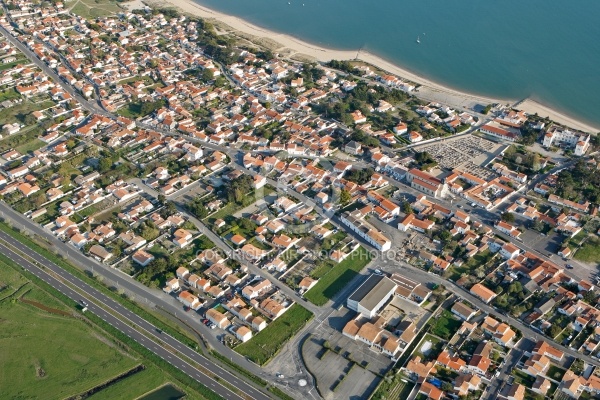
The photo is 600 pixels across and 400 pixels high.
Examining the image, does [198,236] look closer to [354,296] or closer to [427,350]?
[354,296]

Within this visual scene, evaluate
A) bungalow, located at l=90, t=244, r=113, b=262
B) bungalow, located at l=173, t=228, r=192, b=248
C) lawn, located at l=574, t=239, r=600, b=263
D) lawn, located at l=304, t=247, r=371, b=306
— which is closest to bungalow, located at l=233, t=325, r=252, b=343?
lawn, located at l=304, t=247, r=371, b=306

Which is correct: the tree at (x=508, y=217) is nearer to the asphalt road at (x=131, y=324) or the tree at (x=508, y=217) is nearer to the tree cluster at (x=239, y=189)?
the tree cluster at (x=239, y=189)

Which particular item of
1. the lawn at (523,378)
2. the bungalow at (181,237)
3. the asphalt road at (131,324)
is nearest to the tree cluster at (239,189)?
the bungalow at (181,237)

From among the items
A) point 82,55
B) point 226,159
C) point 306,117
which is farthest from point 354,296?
point 82,55

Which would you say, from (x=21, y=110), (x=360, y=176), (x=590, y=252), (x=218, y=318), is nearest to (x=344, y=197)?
(x=360, y=176)

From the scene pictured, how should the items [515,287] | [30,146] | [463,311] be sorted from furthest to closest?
[30,146]
[515,287]
[463,311]

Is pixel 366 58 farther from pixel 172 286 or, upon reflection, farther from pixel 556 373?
pixel 556 373

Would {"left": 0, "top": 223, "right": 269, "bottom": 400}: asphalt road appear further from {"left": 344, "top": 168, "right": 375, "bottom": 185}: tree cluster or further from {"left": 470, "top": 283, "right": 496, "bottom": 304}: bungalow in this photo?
{"left": 344, "top": 168, "right": 375, "bottom": 185}: tree cluster
